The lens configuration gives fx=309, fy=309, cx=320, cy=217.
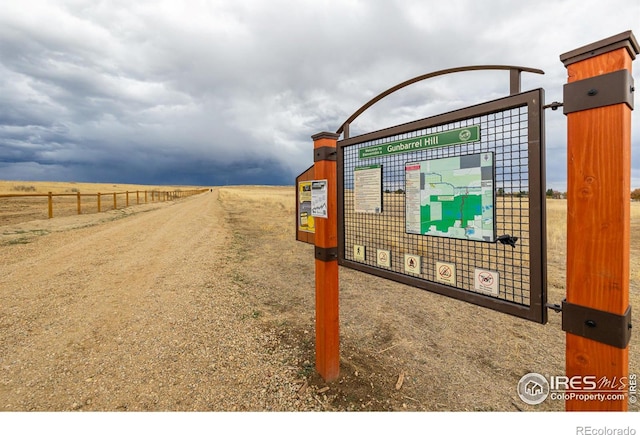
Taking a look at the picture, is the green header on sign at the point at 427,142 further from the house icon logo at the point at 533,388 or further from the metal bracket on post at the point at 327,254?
the house icon logo at the point at 533,388

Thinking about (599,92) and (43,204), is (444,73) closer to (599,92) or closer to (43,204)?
(599,92)

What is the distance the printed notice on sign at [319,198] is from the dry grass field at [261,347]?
1613 millimetres

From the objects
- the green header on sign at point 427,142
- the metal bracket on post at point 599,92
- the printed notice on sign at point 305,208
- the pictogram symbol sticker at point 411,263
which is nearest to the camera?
the metal bracket on post at point 599,92

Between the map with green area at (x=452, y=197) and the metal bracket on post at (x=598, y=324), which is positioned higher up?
the map with green area at (x=452, y=197)

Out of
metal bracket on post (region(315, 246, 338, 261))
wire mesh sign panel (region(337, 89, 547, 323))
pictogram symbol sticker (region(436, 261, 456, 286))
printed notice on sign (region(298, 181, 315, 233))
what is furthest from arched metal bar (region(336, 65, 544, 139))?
pictogram symbol sticker (region(436, 261, 456, 286))

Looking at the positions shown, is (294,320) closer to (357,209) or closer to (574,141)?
(357,209)

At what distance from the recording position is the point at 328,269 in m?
3.10

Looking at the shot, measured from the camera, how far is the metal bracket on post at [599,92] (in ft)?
4.83

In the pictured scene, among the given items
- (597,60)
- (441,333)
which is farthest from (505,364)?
(597,60)

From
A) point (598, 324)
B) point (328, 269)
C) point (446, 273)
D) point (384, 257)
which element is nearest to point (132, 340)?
point (328, 269)

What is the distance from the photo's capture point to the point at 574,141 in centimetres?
162

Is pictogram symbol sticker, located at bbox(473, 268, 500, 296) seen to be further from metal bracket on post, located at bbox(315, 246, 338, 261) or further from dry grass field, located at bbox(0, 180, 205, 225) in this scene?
dry grass field, located at bbox(0, 180, 205, 225)

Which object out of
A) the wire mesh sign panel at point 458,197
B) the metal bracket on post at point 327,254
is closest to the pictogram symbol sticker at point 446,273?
the wire mesh sign panel at point 458,197

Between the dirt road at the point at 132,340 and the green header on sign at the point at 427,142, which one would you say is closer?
the green header on sign at the point at 427,142
